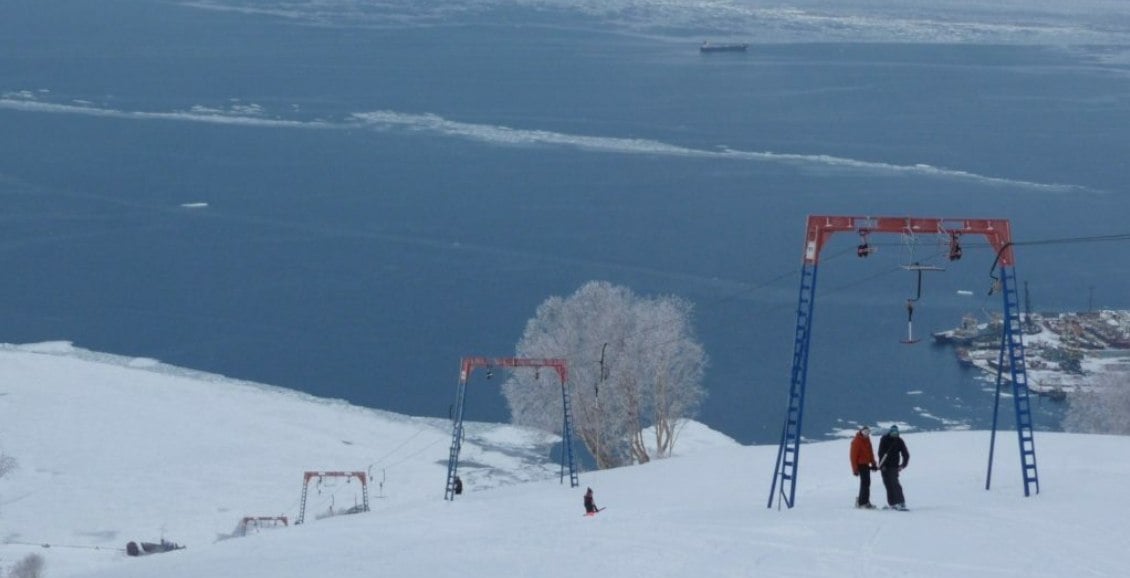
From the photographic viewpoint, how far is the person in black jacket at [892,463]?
10.9 meters

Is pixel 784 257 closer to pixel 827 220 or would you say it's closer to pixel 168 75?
pixel 827 220

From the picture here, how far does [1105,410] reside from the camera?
2300 centimetres

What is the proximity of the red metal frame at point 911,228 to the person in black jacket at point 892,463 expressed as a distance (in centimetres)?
165

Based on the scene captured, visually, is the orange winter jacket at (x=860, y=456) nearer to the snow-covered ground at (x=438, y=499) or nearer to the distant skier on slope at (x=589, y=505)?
the snow-covered ground at (x=438, y=499)

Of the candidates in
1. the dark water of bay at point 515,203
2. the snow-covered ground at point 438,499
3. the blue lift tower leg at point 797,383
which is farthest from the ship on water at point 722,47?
the blue lift tower leg at point 797,383

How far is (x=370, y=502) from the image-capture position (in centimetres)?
2112

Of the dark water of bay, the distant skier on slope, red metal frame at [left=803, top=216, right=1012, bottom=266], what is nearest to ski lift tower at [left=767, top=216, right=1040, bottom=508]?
red metal frame at [left=803, top=216, right=1012, bottom=266]

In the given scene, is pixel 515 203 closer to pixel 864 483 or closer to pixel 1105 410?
pixel 1105 410

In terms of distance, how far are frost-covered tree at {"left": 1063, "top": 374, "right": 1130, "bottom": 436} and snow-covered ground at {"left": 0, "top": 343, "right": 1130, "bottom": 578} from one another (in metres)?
5.50

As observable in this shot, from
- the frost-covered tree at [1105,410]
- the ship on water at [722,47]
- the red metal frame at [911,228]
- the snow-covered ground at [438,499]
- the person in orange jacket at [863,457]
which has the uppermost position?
the ship on water at [722,47]

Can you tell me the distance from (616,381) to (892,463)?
12842 mm

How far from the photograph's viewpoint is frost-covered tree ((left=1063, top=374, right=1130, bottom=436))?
22.5 m

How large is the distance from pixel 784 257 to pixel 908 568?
26.4 metres

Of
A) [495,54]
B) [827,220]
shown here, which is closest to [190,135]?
[495,54]
